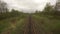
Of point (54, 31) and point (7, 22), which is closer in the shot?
point (54, 31)

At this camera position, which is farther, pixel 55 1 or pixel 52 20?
pixel 55 1

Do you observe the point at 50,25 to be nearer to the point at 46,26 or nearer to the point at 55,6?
the point at 46,26

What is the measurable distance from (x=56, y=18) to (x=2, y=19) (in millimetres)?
2395

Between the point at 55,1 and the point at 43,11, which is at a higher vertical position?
the point at 55,1

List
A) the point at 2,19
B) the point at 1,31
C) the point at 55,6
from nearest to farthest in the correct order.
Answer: the point at 1,31 < the point at 2,19 < the point at 55,6

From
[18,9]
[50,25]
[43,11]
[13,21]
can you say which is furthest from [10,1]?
[50,25]

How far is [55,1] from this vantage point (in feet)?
25.6

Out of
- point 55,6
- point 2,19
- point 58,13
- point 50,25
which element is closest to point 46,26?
point 50,25

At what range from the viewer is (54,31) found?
603cm

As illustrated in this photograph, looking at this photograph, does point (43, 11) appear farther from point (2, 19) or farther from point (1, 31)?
point (1, 31)

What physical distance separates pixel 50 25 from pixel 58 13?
65 centimetres

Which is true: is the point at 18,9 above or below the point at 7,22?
above

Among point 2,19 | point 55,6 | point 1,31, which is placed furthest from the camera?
point 55,6

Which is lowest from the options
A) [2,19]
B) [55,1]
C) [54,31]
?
[54,31]
